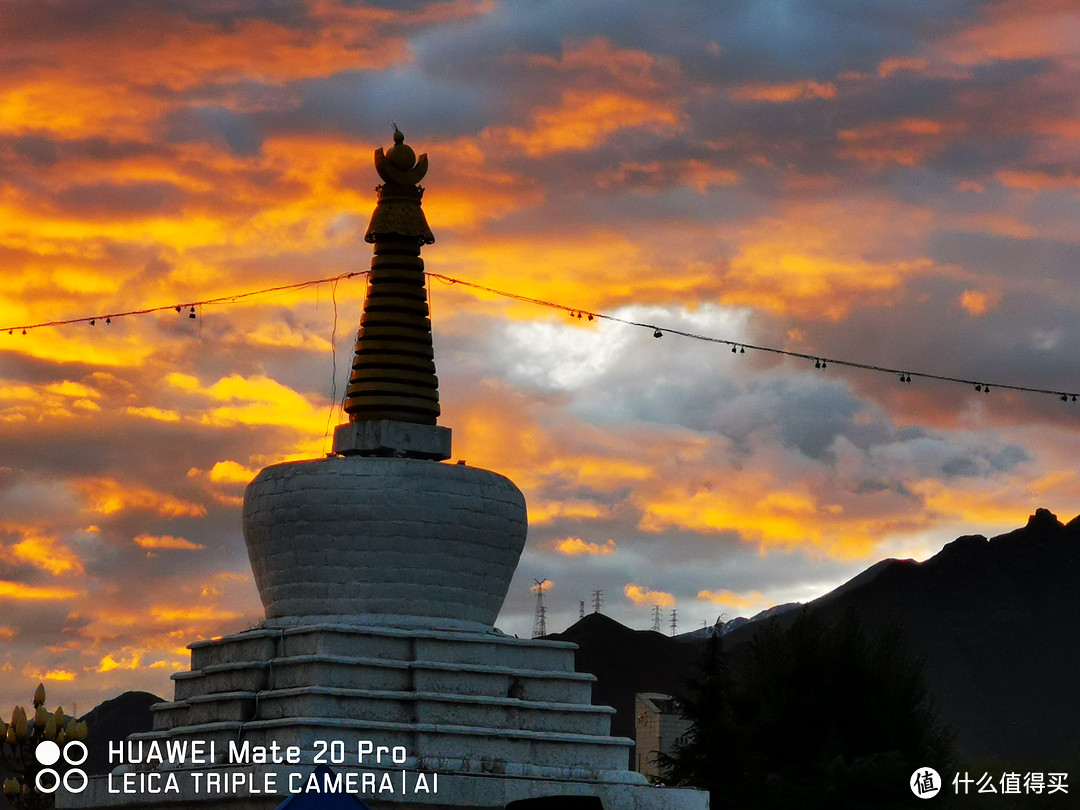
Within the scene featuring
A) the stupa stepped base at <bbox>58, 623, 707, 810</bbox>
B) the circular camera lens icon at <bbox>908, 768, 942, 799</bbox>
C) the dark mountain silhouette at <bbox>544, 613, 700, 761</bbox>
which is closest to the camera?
the stupa stepped base at <bbox>58, 623, 707, 810</bbox>

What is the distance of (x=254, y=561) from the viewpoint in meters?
29.4

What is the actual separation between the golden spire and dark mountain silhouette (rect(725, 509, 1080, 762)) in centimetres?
8719

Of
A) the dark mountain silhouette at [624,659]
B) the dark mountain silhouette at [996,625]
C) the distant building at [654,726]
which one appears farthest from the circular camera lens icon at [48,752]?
the dark mountain silhouette at [996,625]

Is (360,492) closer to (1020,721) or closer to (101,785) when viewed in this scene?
(101,785)

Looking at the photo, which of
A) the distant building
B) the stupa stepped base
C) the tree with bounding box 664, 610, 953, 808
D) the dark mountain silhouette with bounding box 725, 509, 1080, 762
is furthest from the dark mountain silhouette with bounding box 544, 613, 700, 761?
the stupa stepped base

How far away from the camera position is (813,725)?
4272cm

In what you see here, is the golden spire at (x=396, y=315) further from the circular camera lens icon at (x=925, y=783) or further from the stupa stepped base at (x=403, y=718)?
the circular camera lens icon at (x=925, y=783)

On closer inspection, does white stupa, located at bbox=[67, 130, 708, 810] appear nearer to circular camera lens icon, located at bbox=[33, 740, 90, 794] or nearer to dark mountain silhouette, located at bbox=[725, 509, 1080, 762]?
circular camera lens icon, located at bbox=[33, 740, 90, 794]

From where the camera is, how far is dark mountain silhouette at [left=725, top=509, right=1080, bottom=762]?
120125 mm

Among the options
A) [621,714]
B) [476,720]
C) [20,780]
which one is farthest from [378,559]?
[621,714]

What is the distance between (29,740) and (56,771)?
0.75 meters

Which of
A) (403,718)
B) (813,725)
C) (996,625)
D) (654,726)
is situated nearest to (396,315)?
(403,718)

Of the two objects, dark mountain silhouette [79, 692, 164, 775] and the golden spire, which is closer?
the golden spire

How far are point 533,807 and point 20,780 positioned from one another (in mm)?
16851
